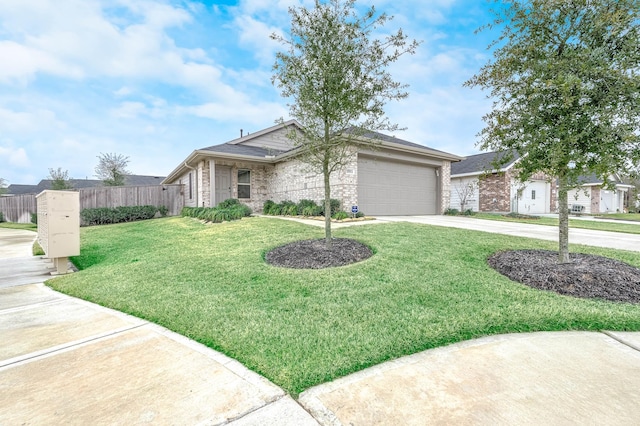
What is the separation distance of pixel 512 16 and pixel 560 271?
391 cm

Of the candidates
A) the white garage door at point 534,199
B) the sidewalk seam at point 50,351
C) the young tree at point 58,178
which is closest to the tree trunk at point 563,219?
the sidewalk seam at point 50,351

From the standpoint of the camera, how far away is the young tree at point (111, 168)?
23.3m

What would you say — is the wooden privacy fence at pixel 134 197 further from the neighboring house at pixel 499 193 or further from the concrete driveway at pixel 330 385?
the neighboring house at pixel 499 193

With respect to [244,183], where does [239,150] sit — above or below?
above

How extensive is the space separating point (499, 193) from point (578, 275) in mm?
15483

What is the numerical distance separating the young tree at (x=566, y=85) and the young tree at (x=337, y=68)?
159 centimetres

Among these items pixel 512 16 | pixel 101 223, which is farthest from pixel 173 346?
pixel 101 223

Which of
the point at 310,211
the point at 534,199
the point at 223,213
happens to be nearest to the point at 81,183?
the point at 223,213

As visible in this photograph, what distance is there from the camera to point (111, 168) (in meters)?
23.6

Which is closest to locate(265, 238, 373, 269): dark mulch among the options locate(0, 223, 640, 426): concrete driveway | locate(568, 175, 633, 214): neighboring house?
locate(0, 223, 640, 426): concrete driveway

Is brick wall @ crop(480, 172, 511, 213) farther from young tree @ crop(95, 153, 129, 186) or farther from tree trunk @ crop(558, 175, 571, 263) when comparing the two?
young tree @ crop(95, 153, 129, 186)

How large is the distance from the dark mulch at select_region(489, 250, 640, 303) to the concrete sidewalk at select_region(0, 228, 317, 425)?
4011mm

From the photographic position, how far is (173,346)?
2.64 m

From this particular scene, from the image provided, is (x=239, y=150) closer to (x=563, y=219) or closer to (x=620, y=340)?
(x=563, y=219)
